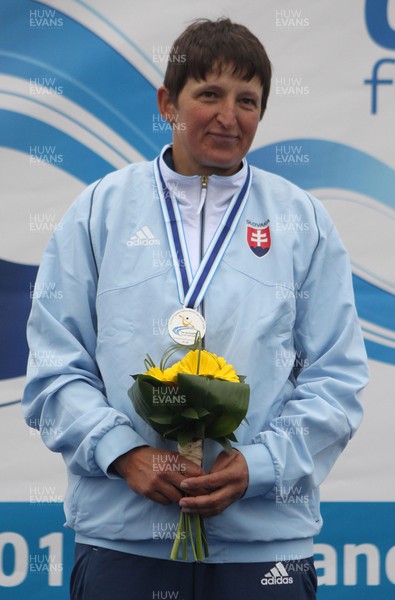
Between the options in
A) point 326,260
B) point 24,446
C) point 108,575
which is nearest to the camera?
point 108,575

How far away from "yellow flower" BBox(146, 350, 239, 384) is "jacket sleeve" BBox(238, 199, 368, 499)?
0.18m

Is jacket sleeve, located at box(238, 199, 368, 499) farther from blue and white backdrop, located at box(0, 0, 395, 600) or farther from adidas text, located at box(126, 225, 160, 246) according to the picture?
blue and white backdrop, located at box(0, 0, 395, 600)

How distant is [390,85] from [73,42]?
42.2 inches

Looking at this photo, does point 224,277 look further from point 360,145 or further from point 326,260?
point 360,145

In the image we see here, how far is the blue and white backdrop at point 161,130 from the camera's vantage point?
Answer: 3500mm

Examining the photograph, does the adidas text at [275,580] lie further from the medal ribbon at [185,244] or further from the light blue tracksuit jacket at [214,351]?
the medal ribbon at [185,244]

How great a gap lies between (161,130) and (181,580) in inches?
72.6

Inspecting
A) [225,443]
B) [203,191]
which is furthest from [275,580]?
[203,191]

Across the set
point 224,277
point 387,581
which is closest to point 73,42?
point 224,277

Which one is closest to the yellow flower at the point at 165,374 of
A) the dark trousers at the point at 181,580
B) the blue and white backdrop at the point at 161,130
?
the dark trousers at the point at 181,580

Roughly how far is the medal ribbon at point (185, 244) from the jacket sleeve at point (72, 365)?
0.58 ft

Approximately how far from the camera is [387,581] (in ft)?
11.7

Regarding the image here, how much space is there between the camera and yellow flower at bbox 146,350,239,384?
2051 millimetres

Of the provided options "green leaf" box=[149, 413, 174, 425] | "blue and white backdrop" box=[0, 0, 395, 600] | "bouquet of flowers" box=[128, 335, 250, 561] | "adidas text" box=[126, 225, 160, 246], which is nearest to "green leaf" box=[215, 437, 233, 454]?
"bouquet of flowers" box=[128, 335, 250, 561]
